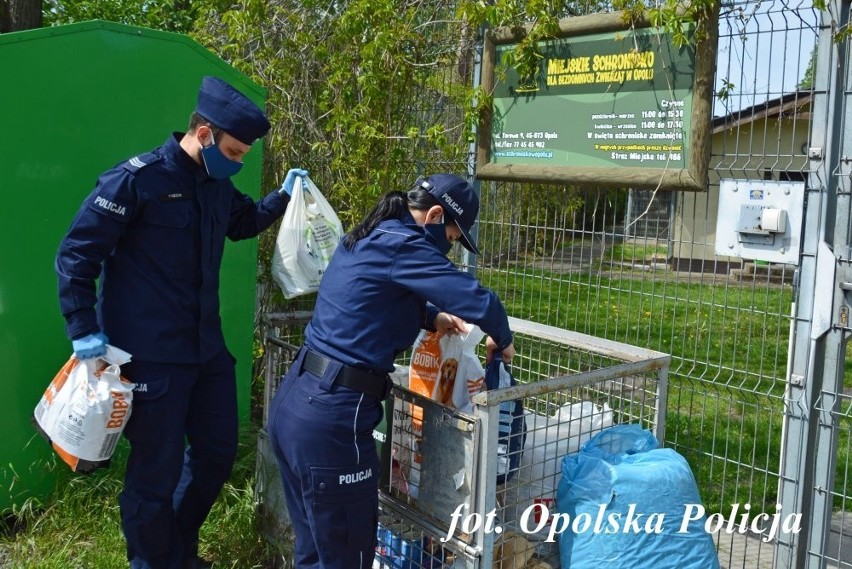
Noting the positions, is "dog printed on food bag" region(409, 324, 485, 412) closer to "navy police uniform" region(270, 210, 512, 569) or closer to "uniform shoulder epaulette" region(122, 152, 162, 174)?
"navy police uniform" region(270, 210, 512, 569)

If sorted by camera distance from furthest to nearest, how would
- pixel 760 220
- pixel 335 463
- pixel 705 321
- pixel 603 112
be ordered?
pixel 705 321
pixel 603 112
pixel 760 220
pixel 335 463

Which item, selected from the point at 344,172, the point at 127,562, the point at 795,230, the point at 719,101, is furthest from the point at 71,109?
the point at 795,230

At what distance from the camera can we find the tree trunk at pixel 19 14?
330 inches

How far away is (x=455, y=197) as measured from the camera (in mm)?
3158

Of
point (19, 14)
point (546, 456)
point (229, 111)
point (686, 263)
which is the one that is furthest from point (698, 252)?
point (19, 14)

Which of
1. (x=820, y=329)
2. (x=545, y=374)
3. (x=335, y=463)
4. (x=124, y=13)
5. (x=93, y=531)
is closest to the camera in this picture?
(x=335, y=463)

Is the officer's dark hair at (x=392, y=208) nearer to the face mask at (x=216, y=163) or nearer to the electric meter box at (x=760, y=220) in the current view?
the face mask at (x=216, y=163)

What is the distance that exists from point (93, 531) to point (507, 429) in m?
2.29

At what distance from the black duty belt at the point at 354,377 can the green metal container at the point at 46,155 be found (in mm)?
1888

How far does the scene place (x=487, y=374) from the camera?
137 inches

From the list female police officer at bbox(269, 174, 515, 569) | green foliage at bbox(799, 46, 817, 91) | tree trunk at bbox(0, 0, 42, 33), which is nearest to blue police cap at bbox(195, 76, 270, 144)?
female police officer at bbox(269, 174, 515, 569)

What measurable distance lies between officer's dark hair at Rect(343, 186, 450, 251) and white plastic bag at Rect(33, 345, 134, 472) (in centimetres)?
108

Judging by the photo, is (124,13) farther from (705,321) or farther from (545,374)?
(705,321)

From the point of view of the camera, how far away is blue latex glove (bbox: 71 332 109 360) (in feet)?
11.0
